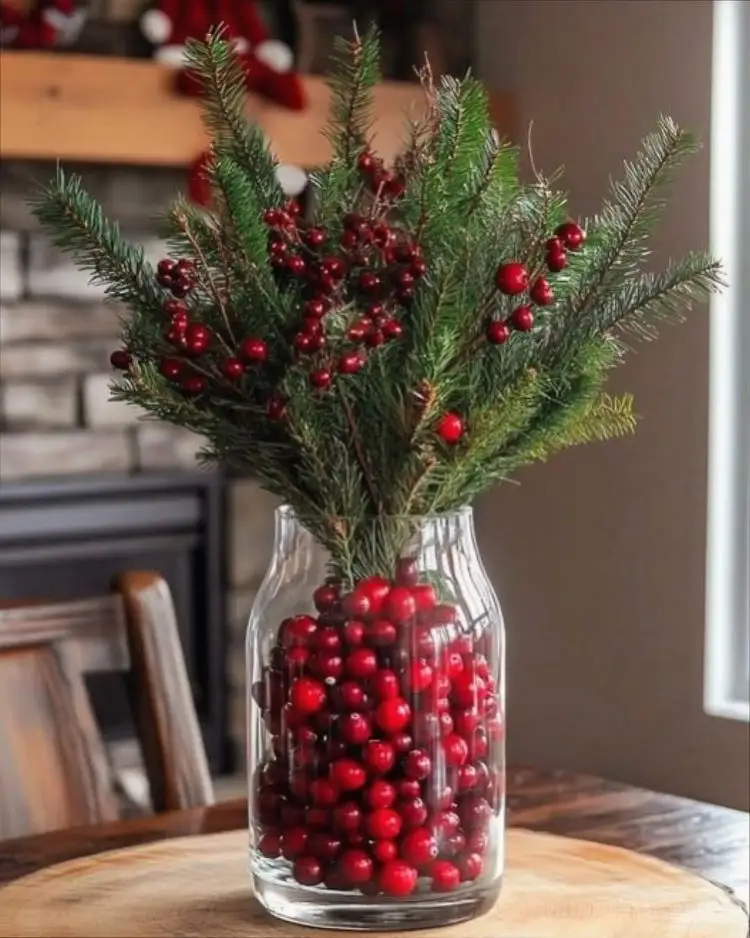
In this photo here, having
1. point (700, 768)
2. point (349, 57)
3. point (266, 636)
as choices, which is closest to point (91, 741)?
point (266, 636)

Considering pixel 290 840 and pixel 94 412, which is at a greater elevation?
pixel 94 412

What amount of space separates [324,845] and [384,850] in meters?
0.05

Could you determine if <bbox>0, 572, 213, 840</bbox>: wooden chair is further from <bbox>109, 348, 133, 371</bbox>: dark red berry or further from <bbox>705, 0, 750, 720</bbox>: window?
<bbox>705, 0, 750, 720</bbox>: window

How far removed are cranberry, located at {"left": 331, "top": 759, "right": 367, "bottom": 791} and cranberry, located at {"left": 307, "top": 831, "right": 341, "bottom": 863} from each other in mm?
40

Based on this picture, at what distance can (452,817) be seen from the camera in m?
1.18

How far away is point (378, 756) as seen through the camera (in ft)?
3.77

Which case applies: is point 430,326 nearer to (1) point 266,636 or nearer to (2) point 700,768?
(1) point 266,636

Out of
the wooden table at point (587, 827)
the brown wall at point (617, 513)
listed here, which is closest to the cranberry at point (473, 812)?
the wooden table at point (587, 827)

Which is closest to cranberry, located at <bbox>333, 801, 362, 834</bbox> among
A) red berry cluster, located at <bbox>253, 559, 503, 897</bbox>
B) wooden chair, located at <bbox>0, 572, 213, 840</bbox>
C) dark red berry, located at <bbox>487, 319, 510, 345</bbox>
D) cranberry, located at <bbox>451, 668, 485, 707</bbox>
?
red berry cluster, located at <bbox>253, 559, 503, 897</bbox>

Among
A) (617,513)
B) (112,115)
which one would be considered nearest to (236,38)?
(112,115)

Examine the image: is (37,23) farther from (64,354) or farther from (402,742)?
(402,742)

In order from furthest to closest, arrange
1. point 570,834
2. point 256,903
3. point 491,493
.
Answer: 1. point 491,493
2. point 570,834
3. point 256,903

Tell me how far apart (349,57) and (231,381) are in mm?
273

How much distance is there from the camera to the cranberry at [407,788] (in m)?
1.16
